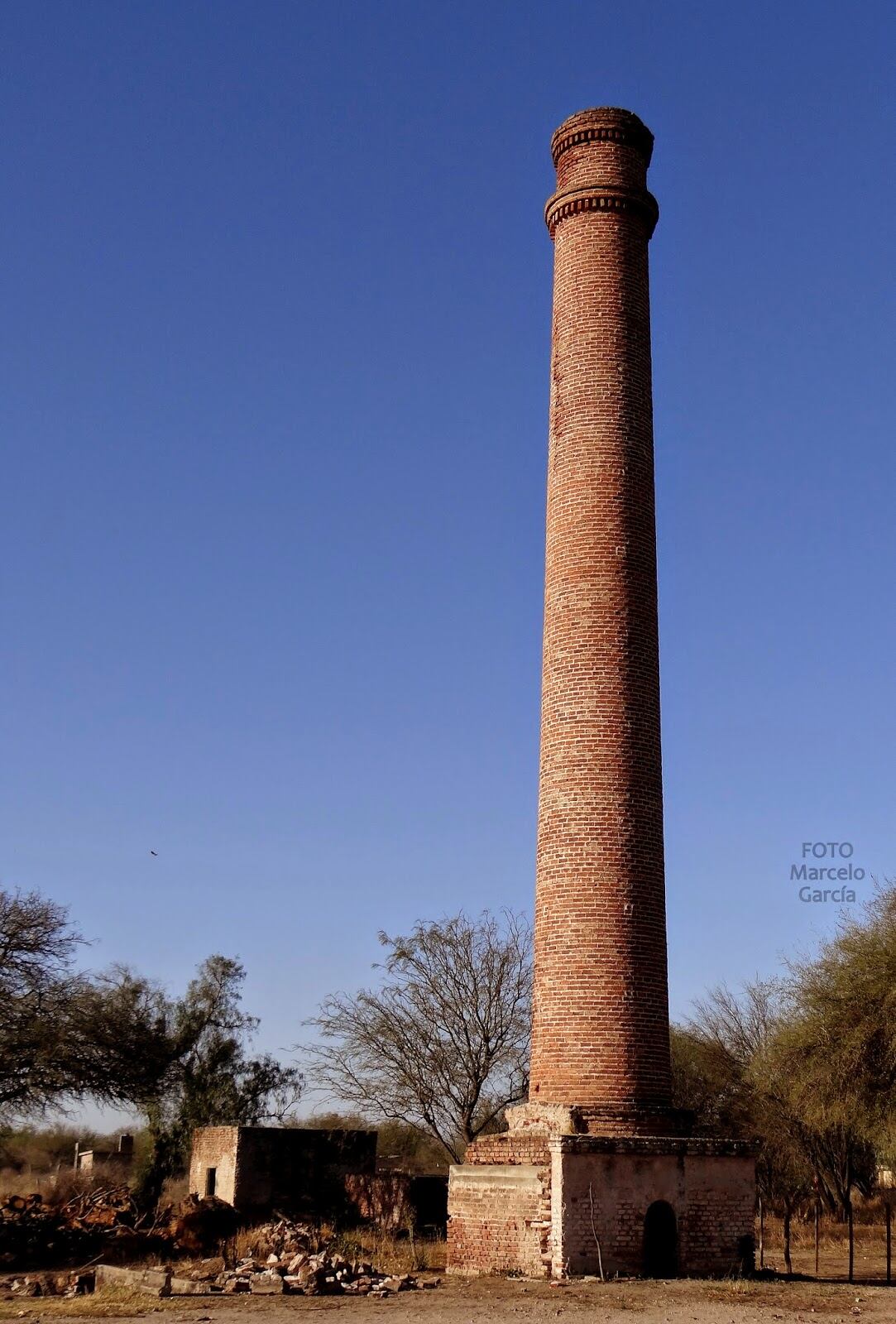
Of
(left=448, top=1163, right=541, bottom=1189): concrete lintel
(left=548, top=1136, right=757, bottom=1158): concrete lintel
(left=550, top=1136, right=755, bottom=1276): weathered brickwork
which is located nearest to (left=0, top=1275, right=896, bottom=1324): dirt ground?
(left=550, top=1136, right=755, bottom=1276): weathered brickwork

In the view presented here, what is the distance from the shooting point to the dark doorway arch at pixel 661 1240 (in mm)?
12883

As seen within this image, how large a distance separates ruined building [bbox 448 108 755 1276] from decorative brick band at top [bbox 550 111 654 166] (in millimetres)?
24

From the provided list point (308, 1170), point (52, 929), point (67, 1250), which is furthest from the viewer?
point (52, 929)

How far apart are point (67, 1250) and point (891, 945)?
499 inches

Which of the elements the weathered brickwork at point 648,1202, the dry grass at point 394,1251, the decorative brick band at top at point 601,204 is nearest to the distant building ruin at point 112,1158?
the dry grass at point 394,1251

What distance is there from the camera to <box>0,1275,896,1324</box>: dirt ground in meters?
10.8

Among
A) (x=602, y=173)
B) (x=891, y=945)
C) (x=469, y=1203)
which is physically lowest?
(x=469, y=1203)

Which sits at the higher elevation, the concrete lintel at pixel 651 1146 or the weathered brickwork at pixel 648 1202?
the concrete lintel at pixel 651 1146

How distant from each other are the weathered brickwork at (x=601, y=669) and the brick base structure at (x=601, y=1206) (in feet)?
1.76

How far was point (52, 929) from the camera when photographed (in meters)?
23.9

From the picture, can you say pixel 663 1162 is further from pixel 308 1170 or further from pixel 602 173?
pixel 602 173

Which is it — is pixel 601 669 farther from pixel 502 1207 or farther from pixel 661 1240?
pixel 661 1240

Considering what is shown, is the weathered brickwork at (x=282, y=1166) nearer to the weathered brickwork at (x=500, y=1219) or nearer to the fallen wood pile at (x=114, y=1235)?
the fallen wood pile at (x=114, y=1235)

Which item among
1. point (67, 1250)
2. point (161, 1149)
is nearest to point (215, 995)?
point (161, 1149)
